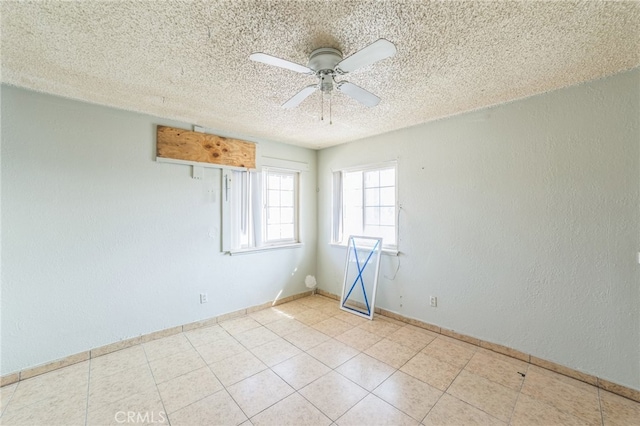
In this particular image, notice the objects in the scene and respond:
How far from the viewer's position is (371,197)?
3756mm

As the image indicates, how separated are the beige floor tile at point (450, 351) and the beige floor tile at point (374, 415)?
0.87m

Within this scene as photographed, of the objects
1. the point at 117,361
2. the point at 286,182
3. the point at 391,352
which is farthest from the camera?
the point at 286,182

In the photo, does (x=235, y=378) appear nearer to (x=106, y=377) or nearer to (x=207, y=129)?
(x=106, y=377)

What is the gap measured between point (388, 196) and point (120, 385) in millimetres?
3333

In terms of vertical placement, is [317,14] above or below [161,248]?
above

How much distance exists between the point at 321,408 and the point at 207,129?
309 cm

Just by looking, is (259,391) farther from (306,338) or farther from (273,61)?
(273,61)

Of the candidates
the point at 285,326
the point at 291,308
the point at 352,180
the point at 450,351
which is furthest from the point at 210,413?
the point at 352,180

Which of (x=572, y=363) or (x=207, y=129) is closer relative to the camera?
(x=572, y=363)

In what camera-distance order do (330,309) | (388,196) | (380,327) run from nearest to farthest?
(380,327) → (388,196) → (330,309)

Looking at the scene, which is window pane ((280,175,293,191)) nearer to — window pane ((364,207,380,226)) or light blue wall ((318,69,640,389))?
window pane ((364,207,380,226))

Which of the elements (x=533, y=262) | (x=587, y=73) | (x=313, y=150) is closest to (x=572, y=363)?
(x=533, y=262)

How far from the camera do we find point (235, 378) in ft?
7.02

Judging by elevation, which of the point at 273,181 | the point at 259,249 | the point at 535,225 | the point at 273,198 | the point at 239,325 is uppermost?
the point at 273,181
